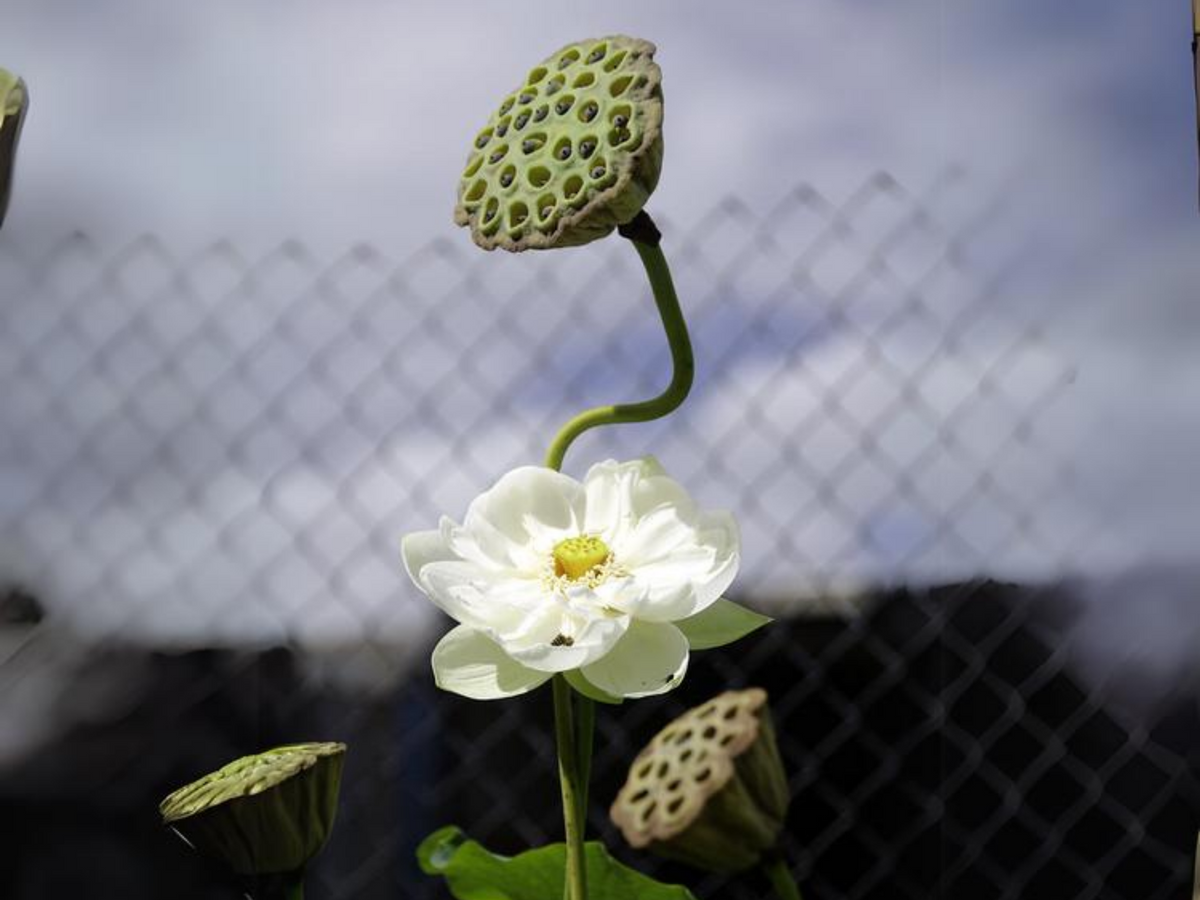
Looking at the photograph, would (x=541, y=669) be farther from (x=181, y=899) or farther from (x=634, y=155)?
(x=181, y=899)

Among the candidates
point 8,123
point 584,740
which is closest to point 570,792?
point 584,740

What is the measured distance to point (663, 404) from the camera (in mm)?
238

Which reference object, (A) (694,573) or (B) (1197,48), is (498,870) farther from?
(B) (1197,48)

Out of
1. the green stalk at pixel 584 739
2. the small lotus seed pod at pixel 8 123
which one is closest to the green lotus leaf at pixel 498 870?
the green stalk at pixel 584 739

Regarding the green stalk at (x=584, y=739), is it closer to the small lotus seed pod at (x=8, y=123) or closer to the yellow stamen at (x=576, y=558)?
the yellow stamen at (x=576, y=558)

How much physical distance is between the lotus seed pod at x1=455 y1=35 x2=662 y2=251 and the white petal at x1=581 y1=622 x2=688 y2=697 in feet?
0.23

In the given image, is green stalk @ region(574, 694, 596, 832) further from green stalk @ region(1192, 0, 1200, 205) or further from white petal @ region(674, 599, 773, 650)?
green stalk @ region(1192, 0, 1200, 205)

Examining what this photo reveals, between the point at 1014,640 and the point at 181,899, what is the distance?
3.18 ft

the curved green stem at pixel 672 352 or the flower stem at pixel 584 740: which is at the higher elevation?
the curved green stem at pixel 672 352

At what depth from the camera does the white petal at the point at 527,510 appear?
0.81 feet

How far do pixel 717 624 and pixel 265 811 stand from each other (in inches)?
3.5

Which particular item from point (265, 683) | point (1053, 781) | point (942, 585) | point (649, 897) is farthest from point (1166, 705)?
point (649, 897)

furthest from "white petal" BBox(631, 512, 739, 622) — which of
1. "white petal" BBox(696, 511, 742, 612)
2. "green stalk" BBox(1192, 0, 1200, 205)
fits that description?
"green stalk" BBox(1192, 0, 1200, 205)

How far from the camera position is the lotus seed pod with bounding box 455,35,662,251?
0.73 feet
